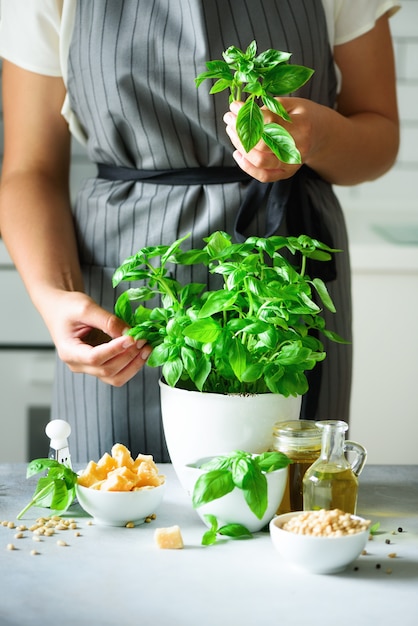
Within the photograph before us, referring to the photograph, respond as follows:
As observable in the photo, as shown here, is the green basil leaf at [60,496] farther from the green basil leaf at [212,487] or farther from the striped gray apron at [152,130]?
the striped gray apron at [152,130]

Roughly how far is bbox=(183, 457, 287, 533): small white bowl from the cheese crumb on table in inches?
1.3

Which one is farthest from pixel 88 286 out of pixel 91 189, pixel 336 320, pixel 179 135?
pixel 336 320

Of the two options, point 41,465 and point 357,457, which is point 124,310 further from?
point 357,457

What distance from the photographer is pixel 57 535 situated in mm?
880

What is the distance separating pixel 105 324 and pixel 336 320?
406 millimetres

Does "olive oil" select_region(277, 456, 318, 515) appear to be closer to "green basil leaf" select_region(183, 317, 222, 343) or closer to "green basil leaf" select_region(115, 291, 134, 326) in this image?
"green basil leaf" select_region(183, 317, 222, 343)

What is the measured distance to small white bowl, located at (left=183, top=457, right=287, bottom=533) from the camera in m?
0.86

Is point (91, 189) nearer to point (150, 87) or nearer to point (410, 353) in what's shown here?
point (150, 87)

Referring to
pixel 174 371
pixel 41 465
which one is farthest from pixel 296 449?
pixel 41 465

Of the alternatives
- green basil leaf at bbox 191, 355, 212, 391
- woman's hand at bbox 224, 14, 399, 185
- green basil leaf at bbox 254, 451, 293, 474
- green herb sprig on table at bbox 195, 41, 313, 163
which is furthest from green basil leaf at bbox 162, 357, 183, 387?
woman's hand at bbox 224, 14, 399, 185

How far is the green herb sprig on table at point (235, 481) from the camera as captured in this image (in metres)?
0.83

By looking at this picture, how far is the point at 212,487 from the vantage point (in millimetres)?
834

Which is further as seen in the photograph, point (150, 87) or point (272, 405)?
point (150, 87)

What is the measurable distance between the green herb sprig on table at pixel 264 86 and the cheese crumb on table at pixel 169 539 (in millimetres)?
371
